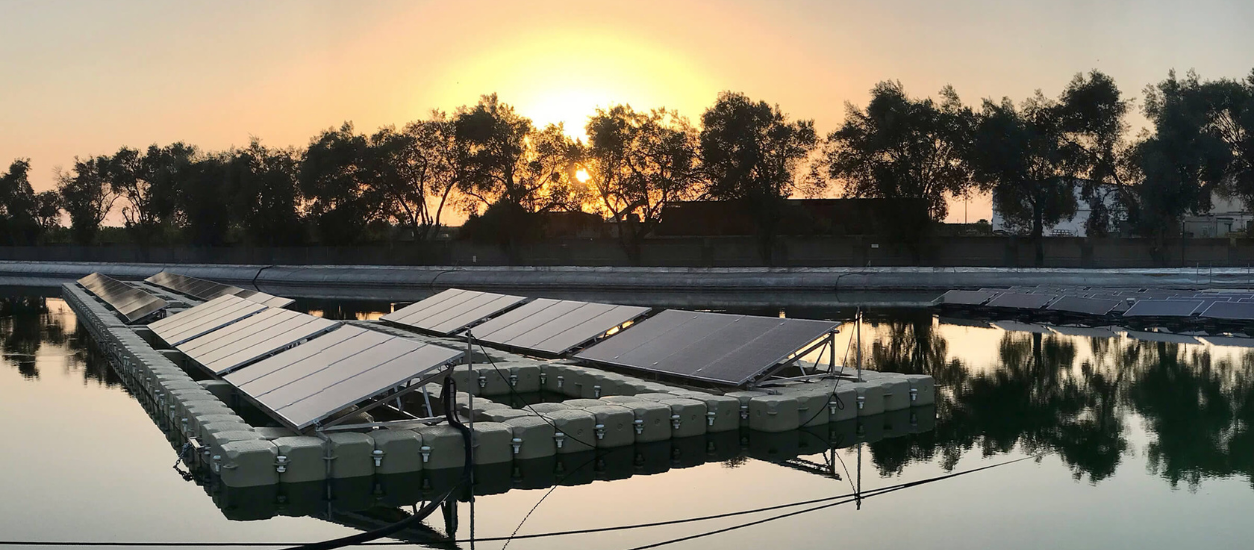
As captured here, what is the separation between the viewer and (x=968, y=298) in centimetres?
4484

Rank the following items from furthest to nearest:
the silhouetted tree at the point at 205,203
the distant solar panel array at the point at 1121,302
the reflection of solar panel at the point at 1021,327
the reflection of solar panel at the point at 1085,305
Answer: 1. the silhouetted tree at the point at 205,203
2. the reflection of solar panel at the point at 1085,305
3. the reflection of solar panel at the point at 1021,327
4. the distant solar panel array at the point at 1121,302

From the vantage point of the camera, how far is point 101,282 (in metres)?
55.8

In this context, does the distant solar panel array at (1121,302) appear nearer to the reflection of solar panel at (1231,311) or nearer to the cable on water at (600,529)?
the reflection of solar panel at (1231,311)

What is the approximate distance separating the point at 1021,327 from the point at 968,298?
6.71 meters

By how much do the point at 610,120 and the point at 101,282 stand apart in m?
42.1

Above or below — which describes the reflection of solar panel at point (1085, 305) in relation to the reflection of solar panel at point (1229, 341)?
above

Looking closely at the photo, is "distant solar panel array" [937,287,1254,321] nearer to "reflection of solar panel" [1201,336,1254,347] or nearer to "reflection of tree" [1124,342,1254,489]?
"reflection of solar panel" [1201,336,1254,347]

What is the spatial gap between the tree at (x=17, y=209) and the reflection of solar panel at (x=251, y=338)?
365ft

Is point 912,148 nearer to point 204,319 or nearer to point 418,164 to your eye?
point 418,164

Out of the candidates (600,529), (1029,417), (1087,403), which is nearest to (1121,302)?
(1087,403)

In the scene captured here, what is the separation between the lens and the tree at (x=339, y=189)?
9212 cm

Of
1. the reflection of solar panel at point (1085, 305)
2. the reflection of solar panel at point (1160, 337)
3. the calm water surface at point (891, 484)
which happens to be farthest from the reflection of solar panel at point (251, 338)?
the reflection of solar panel at point (1085, 305)

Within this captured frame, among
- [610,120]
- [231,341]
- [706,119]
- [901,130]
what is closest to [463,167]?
[610,120]

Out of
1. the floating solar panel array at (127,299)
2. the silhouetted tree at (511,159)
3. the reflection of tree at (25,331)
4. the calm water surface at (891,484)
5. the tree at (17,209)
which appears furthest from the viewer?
the tree at (17,209)
